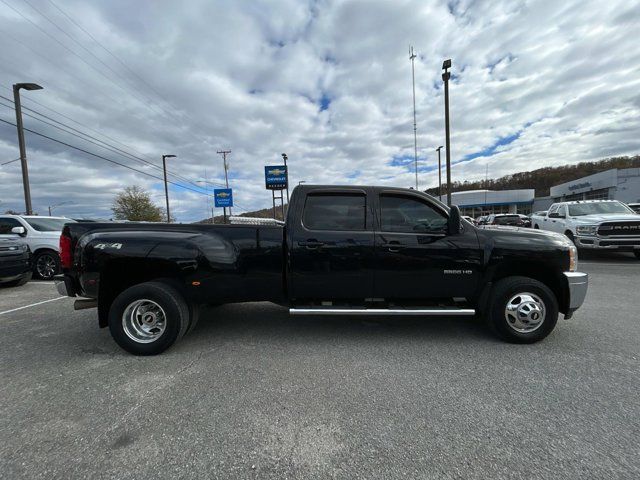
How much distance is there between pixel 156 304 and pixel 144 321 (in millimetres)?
292

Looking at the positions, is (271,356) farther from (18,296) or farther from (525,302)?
(18,296)

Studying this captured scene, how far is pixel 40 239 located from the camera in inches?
346

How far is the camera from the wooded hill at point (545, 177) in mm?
85688

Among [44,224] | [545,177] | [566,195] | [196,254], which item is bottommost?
[196,254]

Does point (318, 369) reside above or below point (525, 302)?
below

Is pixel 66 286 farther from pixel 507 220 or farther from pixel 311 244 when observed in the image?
pixel 507 220

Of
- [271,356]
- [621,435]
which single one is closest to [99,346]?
[271,356]

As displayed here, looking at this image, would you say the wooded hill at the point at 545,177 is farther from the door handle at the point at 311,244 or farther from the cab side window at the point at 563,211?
the door handle at the point at 311,244

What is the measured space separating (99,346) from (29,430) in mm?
1629

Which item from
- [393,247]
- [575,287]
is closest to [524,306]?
[575,287]

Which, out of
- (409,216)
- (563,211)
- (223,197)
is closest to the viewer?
(409,216)

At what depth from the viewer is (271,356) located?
352cm

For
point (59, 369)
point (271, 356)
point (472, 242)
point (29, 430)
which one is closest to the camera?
point (29, 430)

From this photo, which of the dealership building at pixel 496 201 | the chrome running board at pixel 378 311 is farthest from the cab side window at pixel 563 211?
the dealership building at pixel 496 201
